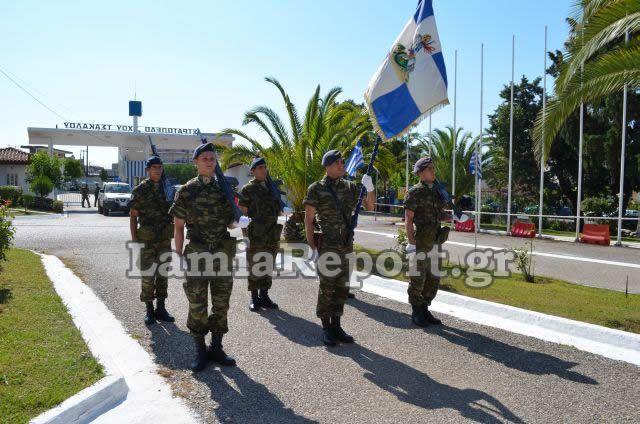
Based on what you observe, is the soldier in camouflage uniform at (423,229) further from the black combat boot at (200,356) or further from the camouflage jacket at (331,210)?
the black combat boot at (200,356)

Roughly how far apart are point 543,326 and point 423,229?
5.78ft

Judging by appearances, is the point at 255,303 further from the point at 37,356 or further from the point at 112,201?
the point at 112,201

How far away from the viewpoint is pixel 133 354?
496 cm

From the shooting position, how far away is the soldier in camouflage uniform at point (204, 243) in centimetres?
457

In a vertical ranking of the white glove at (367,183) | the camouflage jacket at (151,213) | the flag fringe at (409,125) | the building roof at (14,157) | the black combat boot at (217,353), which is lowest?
the black combat boot at (217,353)

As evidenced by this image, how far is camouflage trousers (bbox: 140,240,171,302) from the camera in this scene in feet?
19.7

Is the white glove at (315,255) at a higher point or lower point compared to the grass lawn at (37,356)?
higher

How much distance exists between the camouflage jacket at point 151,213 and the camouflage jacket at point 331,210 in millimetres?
1830

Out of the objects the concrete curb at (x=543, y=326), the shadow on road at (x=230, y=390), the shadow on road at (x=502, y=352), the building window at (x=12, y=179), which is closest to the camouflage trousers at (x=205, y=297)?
the shadow on road at (x=230, y=390)

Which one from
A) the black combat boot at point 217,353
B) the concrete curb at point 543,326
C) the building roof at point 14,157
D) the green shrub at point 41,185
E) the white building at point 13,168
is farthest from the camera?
the white building at point 13,168

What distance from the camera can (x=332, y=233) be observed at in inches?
212

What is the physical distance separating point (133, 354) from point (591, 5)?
702 centimetres

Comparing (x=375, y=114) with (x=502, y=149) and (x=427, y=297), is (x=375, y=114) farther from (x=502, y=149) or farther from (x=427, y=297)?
(x=502, y=149)

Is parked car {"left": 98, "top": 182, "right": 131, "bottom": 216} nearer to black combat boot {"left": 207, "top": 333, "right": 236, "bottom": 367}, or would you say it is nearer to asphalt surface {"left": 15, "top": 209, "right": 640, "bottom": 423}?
asphalt surface {"left": 15, "top": 209, "right": 640, "bottom": 423}
